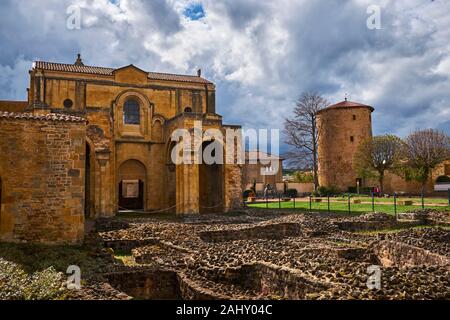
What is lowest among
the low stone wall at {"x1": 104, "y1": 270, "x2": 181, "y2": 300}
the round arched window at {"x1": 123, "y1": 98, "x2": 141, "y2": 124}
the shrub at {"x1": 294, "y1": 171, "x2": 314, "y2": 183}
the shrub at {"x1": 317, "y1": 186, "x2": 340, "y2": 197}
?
the low stone wall at {"x1": 104, "y1": 270, "x2": 181, "y2": 300}

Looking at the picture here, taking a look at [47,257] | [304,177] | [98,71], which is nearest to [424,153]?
[304,177]

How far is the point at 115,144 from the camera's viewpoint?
29969 millimetres

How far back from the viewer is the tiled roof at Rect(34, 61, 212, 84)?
30641mm

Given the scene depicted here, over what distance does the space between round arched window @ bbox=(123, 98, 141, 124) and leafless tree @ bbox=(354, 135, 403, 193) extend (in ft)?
80.7

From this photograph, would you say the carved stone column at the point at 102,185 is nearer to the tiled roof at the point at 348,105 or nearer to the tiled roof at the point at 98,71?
the tiled roof at the point at 98,71

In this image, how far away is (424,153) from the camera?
4122 centimetres

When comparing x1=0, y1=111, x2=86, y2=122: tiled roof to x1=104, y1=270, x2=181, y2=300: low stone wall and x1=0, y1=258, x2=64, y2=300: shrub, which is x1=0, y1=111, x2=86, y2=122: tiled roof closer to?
x1=0, y1=258, x2=64, y2=300: shrub

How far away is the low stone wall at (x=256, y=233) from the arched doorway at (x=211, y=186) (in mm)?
10367

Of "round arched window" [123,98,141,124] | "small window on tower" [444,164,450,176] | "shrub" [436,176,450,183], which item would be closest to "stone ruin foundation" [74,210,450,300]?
"round arched window" [123,98,141,124]

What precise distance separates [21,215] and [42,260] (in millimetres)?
2716

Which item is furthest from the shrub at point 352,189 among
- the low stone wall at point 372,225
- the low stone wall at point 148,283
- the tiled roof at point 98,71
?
the low stone wall at point 148,283

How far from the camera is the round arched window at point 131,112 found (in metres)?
31.3

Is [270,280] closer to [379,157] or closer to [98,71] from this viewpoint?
[98,71]
